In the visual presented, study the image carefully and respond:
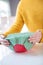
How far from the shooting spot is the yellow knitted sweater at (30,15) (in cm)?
81

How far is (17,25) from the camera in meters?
A: 0.92

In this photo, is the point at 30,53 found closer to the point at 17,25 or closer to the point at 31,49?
the point at 31,49

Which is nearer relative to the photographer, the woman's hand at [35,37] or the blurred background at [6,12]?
the woman's hand at [35,37]

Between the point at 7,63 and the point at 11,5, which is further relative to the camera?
the point at 11,5

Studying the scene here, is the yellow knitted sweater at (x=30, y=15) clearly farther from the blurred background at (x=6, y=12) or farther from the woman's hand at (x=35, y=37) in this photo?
the blurred background at (x=6, y=12)

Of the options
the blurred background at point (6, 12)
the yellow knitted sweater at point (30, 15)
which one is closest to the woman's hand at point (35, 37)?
the yellow knitted sweater at point (30, 15)

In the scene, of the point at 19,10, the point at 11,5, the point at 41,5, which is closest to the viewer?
the point at 41,5

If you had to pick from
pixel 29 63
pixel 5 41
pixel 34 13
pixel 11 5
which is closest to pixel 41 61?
pixel 29 63

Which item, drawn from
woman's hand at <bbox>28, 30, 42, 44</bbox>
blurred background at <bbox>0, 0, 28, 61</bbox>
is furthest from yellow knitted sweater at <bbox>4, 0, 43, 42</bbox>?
blurred background at <bbox>0, 0, 28, 61</bbox>

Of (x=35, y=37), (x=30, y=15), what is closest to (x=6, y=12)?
(x=30, y=15)

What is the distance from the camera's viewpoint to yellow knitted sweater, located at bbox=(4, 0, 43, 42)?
2.66 feet

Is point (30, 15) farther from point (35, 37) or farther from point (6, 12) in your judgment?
point (6, 12)

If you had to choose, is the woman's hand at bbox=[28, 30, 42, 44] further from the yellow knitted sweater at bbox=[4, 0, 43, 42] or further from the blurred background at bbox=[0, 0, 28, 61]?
the blurred background at bbox=[0, 0, 28, 61]

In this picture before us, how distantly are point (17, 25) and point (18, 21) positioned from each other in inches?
1.0
